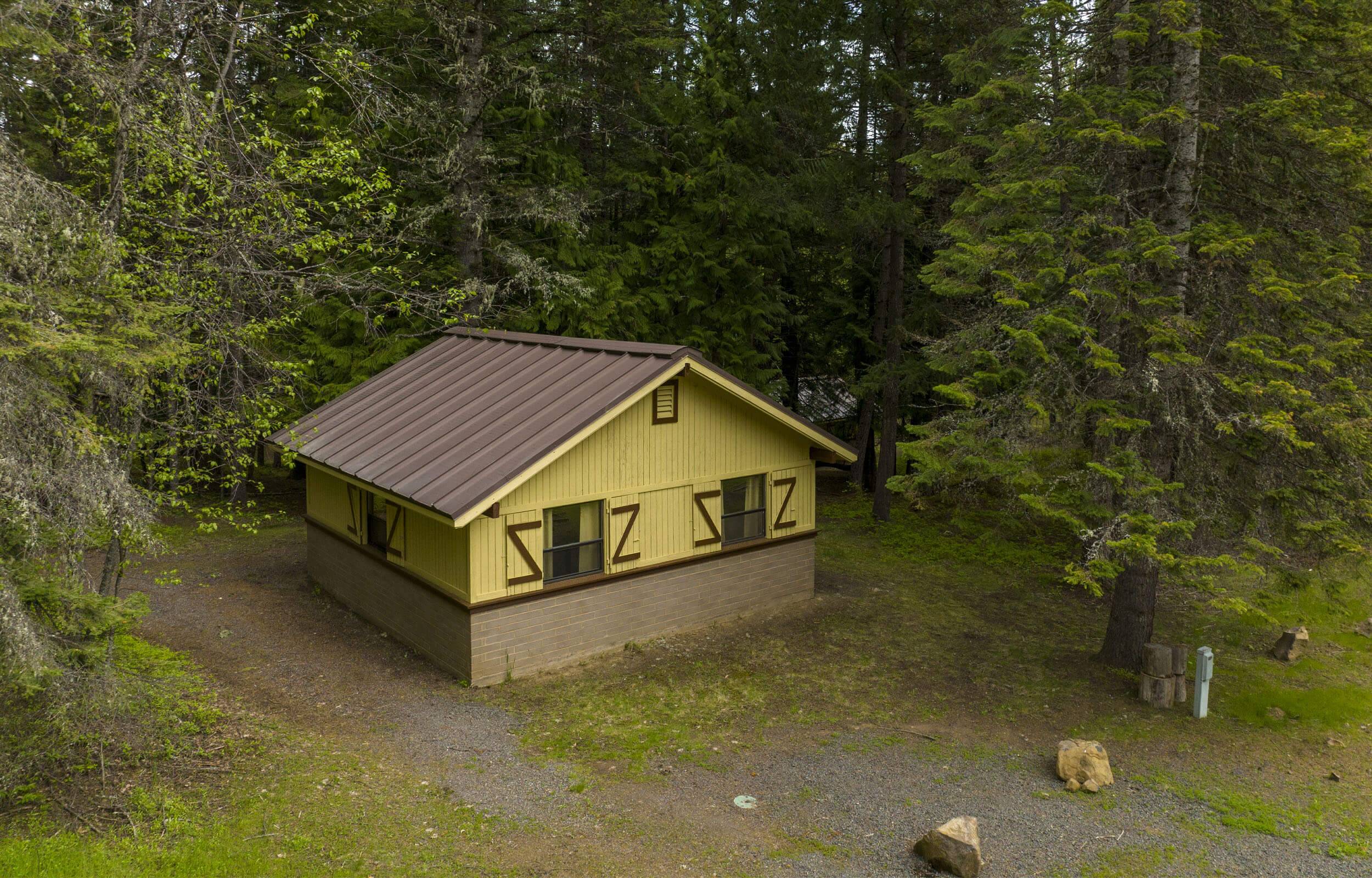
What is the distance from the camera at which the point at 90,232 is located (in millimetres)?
8211

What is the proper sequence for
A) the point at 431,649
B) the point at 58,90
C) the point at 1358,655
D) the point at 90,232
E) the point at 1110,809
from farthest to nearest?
the point at 1358,655
the point at 431,649
the point at 58,90
the point at 1110,809
the point at 90,232

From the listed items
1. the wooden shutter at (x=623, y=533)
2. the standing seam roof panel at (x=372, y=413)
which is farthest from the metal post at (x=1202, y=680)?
the standing seam roof panel at (x=372, y=413)

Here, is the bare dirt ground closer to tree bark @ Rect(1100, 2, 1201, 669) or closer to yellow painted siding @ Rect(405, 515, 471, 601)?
yellow painted siding @ Rect(405, 515, 471, 601)

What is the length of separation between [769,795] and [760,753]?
104cm

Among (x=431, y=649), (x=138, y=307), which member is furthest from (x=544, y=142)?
(x=138, y=307)

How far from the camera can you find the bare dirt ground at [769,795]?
8750 millimetres

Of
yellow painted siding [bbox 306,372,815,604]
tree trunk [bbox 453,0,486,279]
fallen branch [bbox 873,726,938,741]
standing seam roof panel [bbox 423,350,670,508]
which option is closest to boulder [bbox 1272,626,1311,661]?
fallen branch [bbox 873,726,938,741]

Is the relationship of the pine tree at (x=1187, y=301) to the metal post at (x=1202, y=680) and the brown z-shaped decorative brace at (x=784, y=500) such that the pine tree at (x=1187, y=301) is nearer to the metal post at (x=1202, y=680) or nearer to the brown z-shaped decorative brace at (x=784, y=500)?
the metal post at (x=1202, y=680)

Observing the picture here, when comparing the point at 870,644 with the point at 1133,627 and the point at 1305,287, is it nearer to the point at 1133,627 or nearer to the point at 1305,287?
the point at 1133,627

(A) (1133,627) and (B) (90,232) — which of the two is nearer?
(B) (90,232)

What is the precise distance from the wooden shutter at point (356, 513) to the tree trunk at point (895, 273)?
1137 centimetres

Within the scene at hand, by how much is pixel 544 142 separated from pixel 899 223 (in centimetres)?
853

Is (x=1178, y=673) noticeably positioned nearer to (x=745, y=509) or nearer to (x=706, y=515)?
(x=745, y=509)

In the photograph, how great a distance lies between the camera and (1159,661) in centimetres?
1258
